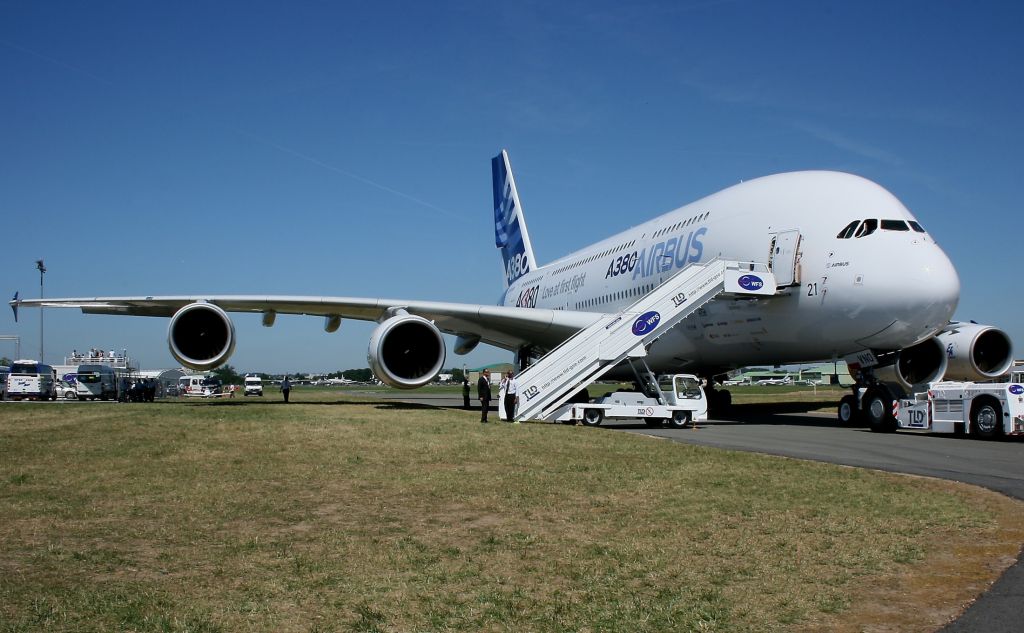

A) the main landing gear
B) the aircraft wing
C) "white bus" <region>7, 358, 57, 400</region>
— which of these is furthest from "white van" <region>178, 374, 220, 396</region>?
the main landing gear

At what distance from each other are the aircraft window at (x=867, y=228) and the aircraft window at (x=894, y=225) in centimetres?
14

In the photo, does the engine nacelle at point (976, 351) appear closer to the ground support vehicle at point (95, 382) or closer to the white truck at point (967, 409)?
the white truck at point (967, 409)

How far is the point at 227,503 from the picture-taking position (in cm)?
743

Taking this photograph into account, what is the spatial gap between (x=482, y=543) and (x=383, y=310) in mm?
15924

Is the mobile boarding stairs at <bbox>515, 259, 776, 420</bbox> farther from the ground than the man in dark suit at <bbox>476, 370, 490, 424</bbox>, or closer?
farther from the ground

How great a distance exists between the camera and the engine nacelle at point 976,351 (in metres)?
18.7

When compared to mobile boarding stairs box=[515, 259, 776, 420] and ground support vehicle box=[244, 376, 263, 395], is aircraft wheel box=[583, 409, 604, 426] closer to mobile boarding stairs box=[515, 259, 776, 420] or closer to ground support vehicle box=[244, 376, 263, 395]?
mobile boarding stairs box=[515, 259, 776, 420]

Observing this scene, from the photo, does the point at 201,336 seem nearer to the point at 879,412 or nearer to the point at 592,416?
the point at 592,416

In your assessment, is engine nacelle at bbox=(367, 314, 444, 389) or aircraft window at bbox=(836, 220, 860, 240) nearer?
aircraft window at bbox=(836, 220, 860, 240)

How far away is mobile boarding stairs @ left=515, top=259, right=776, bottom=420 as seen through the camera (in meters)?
17.1

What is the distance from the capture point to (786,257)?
16.4m

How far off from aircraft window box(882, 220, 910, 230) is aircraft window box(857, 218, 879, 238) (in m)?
0.14

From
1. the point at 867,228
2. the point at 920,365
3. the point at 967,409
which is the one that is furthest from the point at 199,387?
the point at 967,409

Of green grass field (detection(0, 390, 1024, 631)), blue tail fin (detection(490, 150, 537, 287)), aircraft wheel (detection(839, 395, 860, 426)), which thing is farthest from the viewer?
blue tail fin (detection(490, 150, 537, 287))
